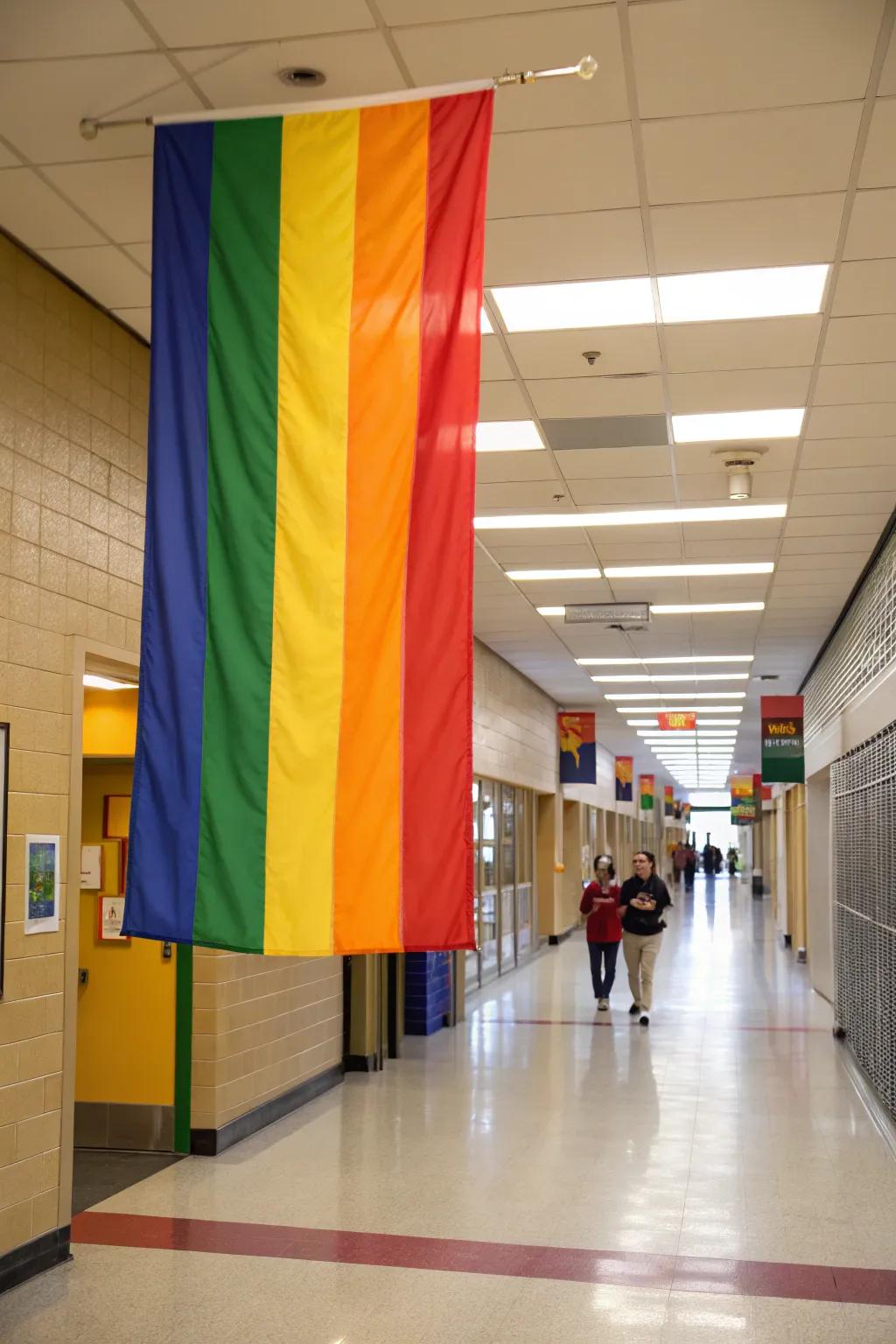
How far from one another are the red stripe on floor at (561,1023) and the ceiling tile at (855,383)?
281 inches

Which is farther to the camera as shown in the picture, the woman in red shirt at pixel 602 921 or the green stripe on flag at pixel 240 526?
the woman in red shirt at pixel 602 921

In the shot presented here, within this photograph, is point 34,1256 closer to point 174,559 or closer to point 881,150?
point 174,559

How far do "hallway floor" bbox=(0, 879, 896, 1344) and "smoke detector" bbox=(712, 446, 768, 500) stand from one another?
382 cm

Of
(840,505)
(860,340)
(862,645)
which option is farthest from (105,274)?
(862,645)

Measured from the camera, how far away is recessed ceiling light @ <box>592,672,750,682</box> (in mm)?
16844

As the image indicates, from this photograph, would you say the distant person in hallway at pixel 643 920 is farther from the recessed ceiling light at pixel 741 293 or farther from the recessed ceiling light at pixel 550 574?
the recessed ceiling light at pixel 741 293

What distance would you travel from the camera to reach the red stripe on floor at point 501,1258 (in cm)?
500

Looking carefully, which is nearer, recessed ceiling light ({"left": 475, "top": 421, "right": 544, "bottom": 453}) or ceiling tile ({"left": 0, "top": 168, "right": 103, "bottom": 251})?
ceiling tile ({"left": 0, "top": 168, "right": 103, "bottom": 251})

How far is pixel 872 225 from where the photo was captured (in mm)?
4664

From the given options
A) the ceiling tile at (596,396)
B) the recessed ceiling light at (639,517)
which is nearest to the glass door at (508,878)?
the recessed ceiling light at (639,517)

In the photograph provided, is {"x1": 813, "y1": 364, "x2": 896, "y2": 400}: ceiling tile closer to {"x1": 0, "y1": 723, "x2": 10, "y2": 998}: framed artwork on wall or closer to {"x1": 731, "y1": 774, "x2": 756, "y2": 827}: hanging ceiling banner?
{"x1": 0, "y1": 723, "x2": 10, "y2": 998}: framed artwork on wall

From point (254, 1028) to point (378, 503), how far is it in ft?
16.4

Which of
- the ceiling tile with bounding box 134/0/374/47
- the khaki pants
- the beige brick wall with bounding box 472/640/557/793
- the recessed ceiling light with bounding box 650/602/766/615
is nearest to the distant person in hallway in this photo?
the khaki pants

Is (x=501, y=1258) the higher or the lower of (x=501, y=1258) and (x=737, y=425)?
the lower
